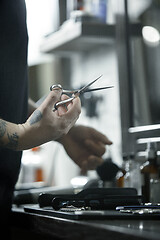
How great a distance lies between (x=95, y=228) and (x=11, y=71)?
653 millimetres

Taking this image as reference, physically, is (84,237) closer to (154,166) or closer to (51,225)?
(51,225)

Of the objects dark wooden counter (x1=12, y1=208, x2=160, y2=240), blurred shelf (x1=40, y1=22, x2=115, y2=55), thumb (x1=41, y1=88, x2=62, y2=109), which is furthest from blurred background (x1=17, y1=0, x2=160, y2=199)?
dark wooden counter (x1=12, y1=208, x2=160, y2=240)

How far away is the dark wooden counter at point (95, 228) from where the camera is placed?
2.48 ft

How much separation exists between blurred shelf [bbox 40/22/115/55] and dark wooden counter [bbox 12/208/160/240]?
108cm

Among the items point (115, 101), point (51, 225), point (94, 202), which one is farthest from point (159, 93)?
point (51, 225)

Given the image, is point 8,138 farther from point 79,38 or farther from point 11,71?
point 79,38

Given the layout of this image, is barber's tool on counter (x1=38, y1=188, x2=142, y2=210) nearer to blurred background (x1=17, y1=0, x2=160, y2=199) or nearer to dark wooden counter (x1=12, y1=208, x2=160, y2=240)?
dark wooden counter (x1=12, y1=208, x2=160, y2=240)

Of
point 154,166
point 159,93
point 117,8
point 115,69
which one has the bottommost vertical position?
point 154,166

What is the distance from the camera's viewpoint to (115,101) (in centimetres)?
192

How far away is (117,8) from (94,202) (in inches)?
37.6

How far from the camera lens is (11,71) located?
53.4 inches

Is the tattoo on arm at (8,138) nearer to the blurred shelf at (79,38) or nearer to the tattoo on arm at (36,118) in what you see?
the tattoo on arm at (36,118)

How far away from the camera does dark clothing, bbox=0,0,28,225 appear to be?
134cm

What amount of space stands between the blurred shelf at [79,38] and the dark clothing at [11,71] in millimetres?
696
